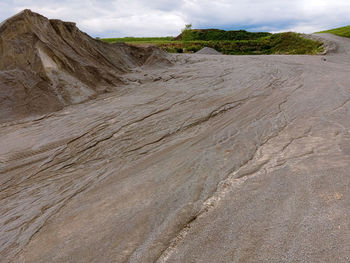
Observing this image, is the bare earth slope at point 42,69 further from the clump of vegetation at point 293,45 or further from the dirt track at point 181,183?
the clump of vegetation at point 293,45

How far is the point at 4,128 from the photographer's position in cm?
546

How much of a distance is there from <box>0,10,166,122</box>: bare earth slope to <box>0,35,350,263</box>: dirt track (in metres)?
1.12

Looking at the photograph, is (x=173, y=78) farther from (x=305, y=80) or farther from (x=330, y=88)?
(x=330, y=88)

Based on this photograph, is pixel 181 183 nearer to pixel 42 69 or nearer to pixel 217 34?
pixel 42 69

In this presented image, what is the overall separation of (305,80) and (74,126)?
22.7ft

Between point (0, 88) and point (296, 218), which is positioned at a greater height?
point (0, 88)

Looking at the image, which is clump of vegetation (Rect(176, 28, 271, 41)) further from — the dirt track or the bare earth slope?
the dirt track

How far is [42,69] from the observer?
7.55 metres

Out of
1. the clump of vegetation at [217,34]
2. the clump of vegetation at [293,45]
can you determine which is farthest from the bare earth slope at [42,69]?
the clump of vegetation at [217,34]

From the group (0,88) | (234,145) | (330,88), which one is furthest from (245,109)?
(0,88)

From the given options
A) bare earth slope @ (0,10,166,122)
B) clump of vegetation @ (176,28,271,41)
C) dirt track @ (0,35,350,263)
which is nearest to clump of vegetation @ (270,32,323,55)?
clump of vegetation @ (176,28,271,41)

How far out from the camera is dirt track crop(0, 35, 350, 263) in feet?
7.05

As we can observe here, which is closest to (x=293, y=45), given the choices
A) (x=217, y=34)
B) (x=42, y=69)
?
(x=217, y=34)

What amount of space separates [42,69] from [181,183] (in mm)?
6504
